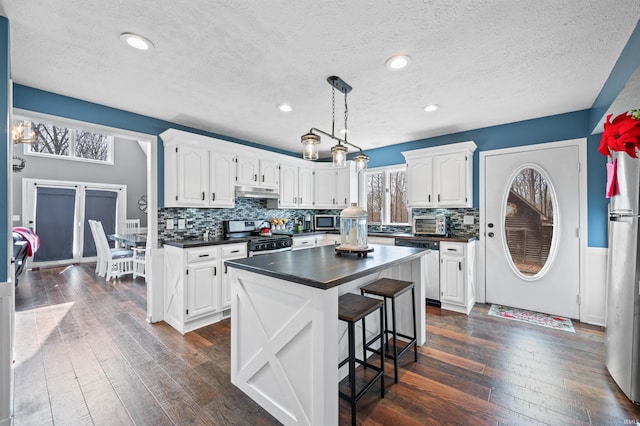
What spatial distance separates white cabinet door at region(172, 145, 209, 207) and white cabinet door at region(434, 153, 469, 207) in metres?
3.19

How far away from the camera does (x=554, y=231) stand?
11.0 ft

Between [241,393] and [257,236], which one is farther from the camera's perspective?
[257,236]

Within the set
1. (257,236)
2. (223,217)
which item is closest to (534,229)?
(257,236)

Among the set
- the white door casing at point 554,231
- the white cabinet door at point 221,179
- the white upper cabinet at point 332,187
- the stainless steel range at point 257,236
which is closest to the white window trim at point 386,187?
the white upper cabinet at point 332,187

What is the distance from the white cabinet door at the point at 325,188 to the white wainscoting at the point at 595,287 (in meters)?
3.56

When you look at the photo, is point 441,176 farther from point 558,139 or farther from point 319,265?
point 319,265

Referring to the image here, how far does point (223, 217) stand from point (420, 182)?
3.00 meters

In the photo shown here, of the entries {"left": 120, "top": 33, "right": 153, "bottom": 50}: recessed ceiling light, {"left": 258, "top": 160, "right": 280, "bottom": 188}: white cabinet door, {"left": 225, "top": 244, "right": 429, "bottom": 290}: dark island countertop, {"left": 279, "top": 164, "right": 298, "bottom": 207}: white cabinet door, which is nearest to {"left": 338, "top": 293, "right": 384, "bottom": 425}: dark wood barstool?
{"left": 225, "top": 244, "right": 429, "bottom": 290}: dark island countertop

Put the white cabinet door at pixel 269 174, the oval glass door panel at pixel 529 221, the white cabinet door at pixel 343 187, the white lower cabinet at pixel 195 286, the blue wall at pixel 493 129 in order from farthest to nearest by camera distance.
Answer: the white cabinet door at pixel 343 187
the white cabinet door at pixel 269 174
the oval glass door panel at pixel 529 221
the white lower cabinet at pixel 195 286
the blue wall at pixel 493 129

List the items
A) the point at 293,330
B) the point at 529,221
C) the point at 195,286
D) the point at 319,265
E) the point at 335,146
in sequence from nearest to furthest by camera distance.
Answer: the point at 293,330 < the point at 319,265 < the point at 335,146 < the point at 195,286 < the point at 529,221

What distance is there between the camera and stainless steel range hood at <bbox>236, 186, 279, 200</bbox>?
3.92 meters

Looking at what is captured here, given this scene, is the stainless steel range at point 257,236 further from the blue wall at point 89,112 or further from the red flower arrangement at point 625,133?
the red flower arrangement at point 625,133

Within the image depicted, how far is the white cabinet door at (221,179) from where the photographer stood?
356 centimetres

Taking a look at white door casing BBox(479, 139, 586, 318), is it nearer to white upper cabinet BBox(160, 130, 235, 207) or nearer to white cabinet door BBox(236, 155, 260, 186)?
white cabinet door BBox(236, 155, 260, 186)
